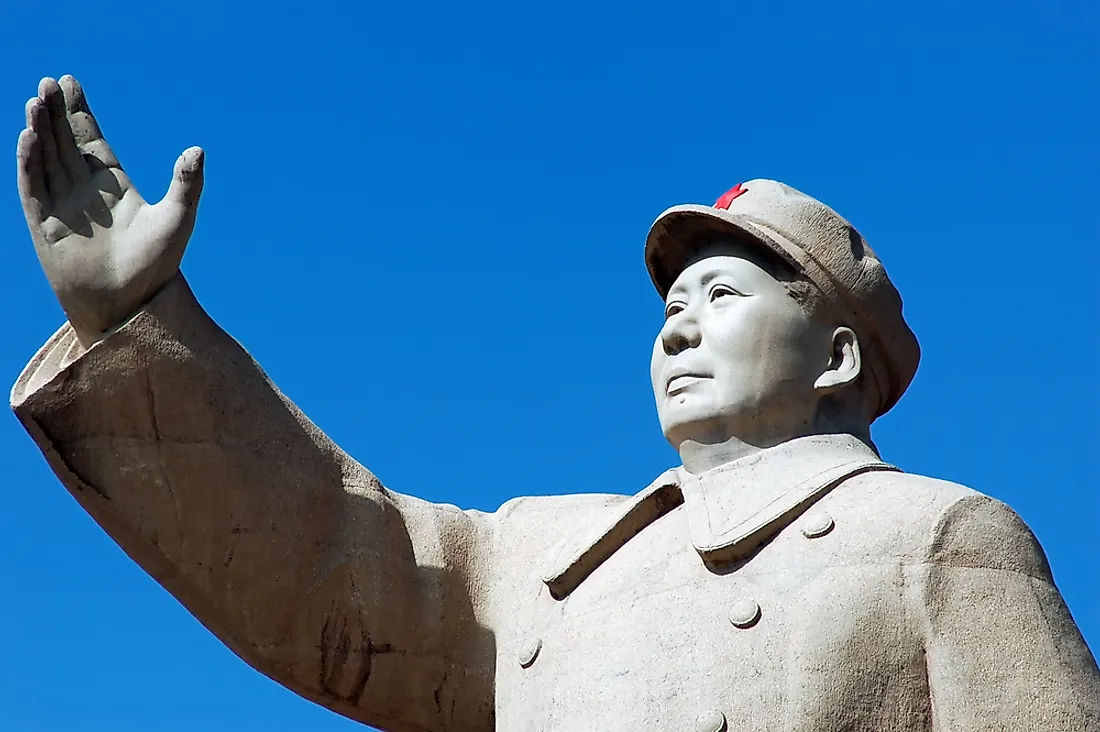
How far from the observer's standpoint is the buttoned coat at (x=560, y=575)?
706 cm

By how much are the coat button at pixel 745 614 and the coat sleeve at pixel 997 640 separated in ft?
1.87

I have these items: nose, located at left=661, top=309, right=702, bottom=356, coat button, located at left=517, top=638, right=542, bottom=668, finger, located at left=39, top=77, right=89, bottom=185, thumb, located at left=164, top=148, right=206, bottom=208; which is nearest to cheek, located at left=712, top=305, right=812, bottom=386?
nose, located at left=661, top=309, right=702, bottom=356

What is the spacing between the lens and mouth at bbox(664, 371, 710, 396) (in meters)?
7.90

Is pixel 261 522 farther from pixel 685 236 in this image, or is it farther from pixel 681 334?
pixel 685 236

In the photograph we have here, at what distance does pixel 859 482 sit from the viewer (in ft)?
24.7

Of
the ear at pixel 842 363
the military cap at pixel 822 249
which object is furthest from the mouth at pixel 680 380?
the military cap at pixel 822 249

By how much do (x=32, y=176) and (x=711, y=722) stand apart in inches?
119

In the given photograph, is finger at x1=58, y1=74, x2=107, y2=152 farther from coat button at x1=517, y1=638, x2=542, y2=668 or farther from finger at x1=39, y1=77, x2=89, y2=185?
coat button at x1=517, y1=638, x2=542, y2=668

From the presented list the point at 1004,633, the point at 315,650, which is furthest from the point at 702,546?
the point at 315,650

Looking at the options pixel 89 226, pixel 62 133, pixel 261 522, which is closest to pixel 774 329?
pixel 261 522

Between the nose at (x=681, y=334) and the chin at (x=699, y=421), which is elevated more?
the nose at (x=681, y=334)

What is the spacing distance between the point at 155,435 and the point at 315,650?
3.40 feet

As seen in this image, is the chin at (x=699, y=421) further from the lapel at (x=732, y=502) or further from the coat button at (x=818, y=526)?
the coat button at (x=818, y=526)

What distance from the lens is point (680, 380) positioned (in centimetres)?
794
